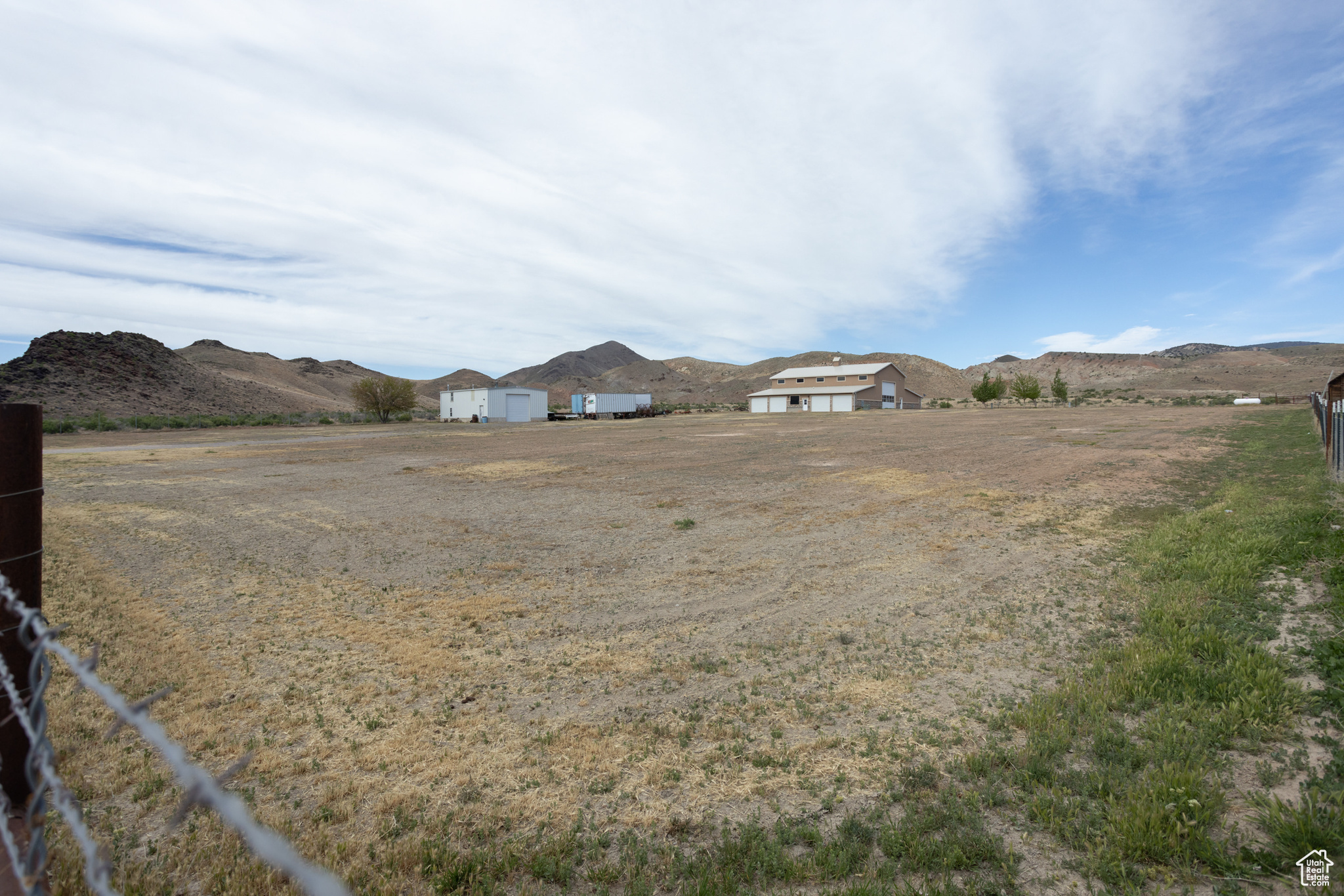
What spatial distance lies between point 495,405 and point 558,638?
6497 centimetres

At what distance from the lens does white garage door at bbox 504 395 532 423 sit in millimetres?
69875

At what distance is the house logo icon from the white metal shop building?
6867cm

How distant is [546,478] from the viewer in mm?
20484

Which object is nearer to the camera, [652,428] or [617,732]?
[617,732]

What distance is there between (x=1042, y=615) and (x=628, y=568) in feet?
18.4

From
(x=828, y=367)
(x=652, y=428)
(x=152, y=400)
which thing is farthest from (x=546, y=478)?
(x=152, y=400)

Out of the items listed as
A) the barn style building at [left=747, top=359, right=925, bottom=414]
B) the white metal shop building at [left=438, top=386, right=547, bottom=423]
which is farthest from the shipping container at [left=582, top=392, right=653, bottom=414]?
the barn style building at [left=747, top=359, right=925, bottom=414]

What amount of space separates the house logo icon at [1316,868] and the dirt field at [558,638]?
1895 mm

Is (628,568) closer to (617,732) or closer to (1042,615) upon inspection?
(617,732)

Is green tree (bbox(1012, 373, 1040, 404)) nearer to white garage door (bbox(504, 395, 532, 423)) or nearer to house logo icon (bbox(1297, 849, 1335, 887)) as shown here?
white garage door (bbox(504, 395, 532, 423))

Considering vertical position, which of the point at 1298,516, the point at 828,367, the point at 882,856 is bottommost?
the point at 882,856

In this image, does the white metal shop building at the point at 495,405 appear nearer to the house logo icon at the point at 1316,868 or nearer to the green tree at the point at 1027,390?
the green tree at the point at 1027,390

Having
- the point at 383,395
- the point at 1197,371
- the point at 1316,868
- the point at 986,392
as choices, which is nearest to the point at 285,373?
the point at 383,395

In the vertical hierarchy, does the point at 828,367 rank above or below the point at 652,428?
above
